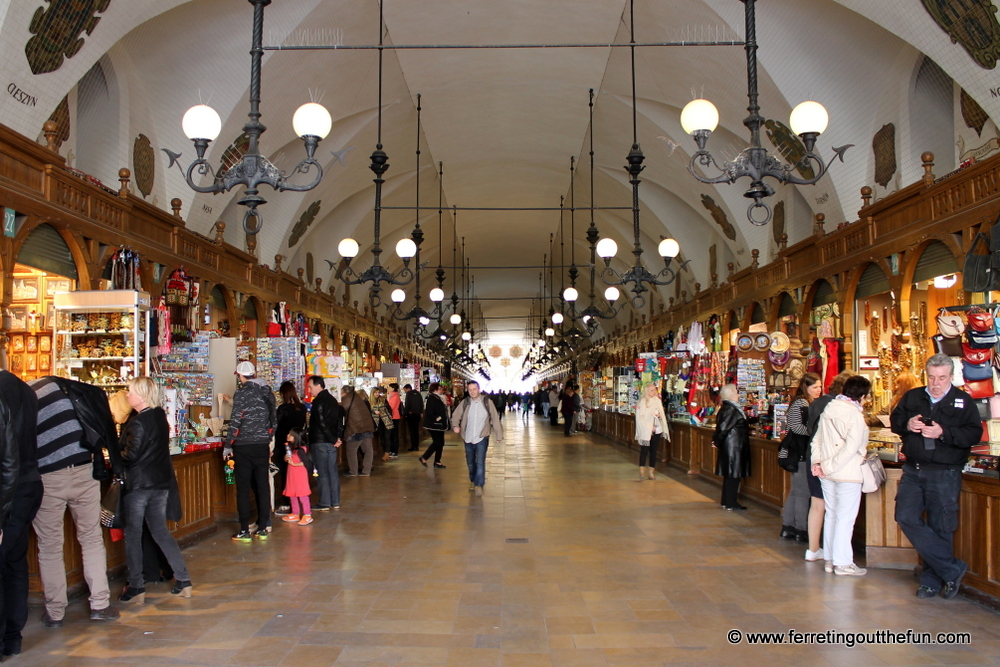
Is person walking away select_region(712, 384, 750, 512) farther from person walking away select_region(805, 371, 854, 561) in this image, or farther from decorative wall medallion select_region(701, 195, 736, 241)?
decorative wall medallion select_region(701, 195, 736, 241)

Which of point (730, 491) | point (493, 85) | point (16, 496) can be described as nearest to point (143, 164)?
point (493, 85)

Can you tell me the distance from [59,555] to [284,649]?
1353 millimetres

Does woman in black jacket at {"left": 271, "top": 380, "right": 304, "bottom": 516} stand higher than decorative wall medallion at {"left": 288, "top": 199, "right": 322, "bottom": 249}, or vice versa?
decorative wall medallion at {"left": 288, "top": 199, "right": 322, "bottom": 249}

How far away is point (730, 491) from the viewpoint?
7.66 meters

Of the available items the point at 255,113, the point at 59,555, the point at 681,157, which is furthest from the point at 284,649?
the point at 681,157

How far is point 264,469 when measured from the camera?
6344 millimetres

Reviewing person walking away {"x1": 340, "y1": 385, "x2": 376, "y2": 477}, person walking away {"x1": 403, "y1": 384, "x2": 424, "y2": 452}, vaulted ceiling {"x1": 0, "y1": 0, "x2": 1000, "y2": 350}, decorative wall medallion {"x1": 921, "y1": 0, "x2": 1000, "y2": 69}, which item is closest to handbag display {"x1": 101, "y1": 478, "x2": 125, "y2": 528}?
vaulted ceiling {"x1": 0, "y1": 0, "x2": 1000, "y2": 350}

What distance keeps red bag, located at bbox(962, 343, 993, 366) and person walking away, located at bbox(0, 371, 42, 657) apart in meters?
5.59

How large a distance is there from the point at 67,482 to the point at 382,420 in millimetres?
9173

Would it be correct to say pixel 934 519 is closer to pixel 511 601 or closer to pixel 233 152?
pixel 511 601

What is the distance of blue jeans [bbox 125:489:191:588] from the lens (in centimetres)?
453

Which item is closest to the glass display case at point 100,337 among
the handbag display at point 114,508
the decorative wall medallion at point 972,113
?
the handbag display at point 114,508

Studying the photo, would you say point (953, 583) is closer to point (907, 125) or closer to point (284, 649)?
point (284, 649)
